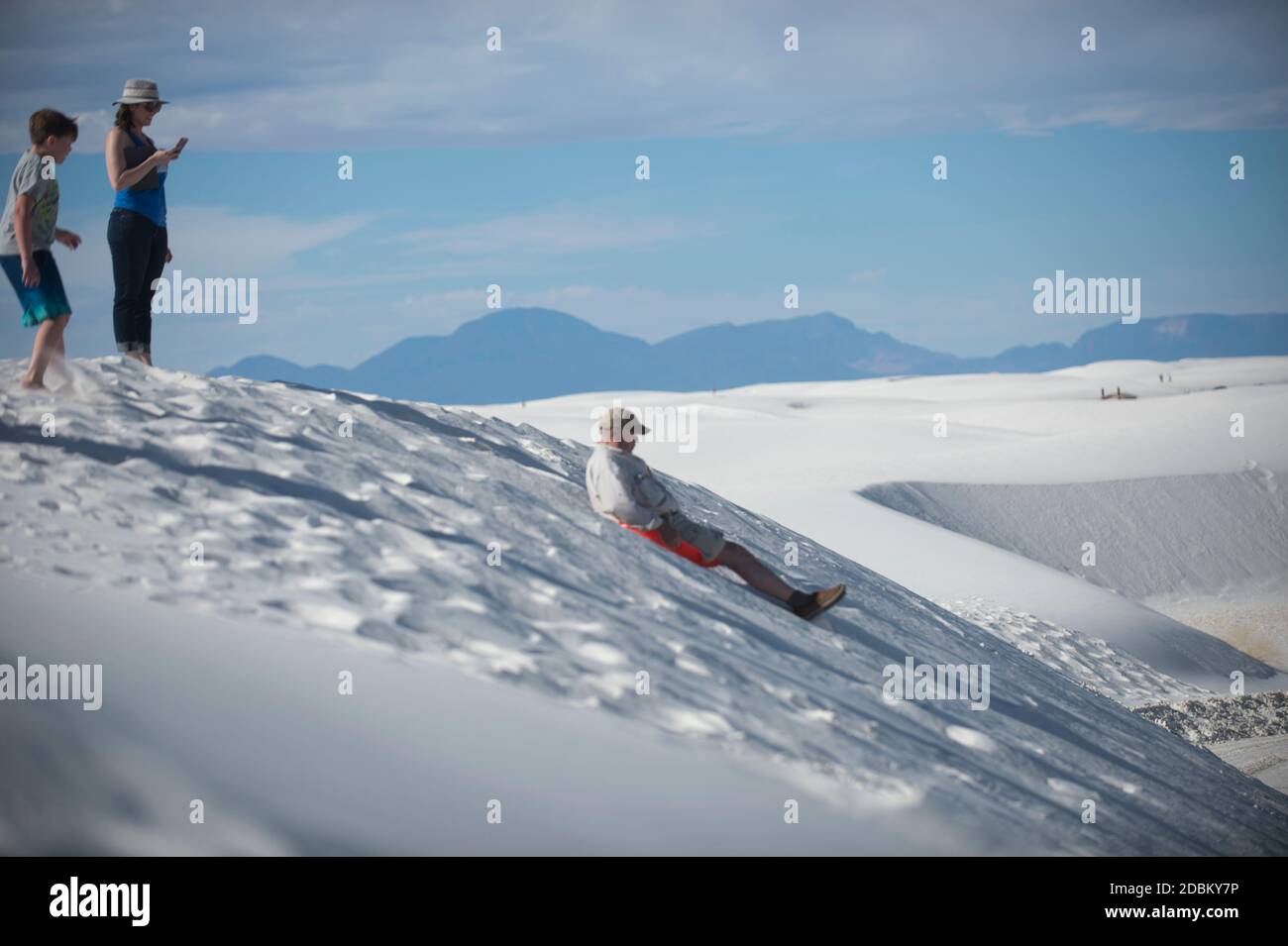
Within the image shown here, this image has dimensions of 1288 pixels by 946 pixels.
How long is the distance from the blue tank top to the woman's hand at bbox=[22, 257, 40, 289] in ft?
3.28

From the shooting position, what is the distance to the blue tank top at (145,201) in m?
8.07

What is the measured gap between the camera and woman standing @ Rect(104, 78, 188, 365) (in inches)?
313

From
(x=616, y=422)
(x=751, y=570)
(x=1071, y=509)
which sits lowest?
(x=751, y=570)

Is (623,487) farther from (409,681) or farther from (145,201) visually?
(145,201)

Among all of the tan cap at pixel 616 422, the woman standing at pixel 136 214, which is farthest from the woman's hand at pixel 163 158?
the tan cap at pixel 616 422

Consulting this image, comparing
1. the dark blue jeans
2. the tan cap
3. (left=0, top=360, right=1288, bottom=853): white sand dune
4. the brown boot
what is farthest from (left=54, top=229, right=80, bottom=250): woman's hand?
the brown boot

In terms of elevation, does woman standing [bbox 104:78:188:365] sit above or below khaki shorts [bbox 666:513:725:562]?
above

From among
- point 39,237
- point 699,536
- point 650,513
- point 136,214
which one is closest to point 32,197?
point 39,237

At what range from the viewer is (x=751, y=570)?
7820mm

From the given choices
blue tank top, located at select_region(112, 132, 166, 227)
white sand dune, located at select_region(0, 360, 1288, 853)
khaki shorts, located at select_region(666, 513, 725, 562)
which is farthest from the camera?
blue tank top, located at select_region(112, 132, 166, 227)

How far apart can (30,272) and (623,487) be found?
368cm

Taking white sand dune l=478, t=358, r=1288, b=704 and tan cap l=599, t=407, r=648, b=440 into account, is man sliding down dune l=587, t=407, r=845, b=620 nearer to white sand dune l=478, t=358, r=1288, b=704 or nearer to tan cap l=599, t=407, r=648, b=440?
tan cap l=599, t=407, r=648, b=440

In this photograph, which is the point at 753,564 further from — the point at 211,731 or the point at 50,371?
the point at 50,371
